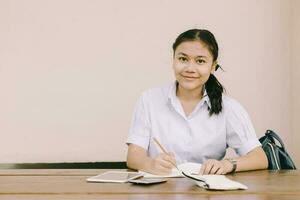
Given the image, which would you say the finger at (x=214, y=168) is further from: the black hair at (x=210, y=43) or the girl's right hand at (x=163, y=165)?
the black hair at (x=210, y=43)

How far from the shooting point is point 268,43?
102 inches

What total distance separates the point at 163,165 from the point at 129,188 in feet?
0.92

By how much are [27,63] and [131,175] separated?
1.49 meters

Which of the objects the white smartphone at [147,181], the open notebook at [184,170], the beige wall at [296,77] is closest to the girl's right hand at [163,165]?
the open notebook at [184,170]

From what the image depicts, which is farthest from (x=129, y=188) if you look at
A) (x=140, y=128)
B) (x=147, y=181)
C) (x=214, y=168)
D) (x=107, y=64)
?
(x=107, y=64)

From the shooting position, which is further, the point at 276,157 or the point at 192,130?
the point at 192,130

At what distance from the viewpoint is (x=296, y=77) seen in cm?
251

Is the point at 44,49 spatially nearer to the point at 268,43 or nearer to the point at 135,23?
the point at 135,23

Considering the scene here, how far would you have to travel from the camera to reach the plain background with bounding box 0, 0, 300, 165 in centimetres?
251

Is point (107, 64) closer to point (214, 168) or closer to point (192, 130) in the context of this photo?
point (192, 130)

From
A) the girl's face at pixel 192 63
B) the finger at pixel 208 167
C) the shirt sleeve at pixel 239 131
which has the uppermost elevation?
the girl's face at pixel 192 63

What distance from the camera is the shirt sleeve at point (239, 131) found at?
166cm

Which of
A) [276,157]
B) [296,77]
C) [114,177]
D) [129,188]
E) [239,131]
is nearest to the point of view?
[129,188]

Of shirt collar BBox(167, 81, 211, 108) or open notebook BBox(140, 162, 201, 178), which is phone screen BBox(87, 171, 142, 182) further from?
shirt collar BBox(167, 81, 211, 108)
